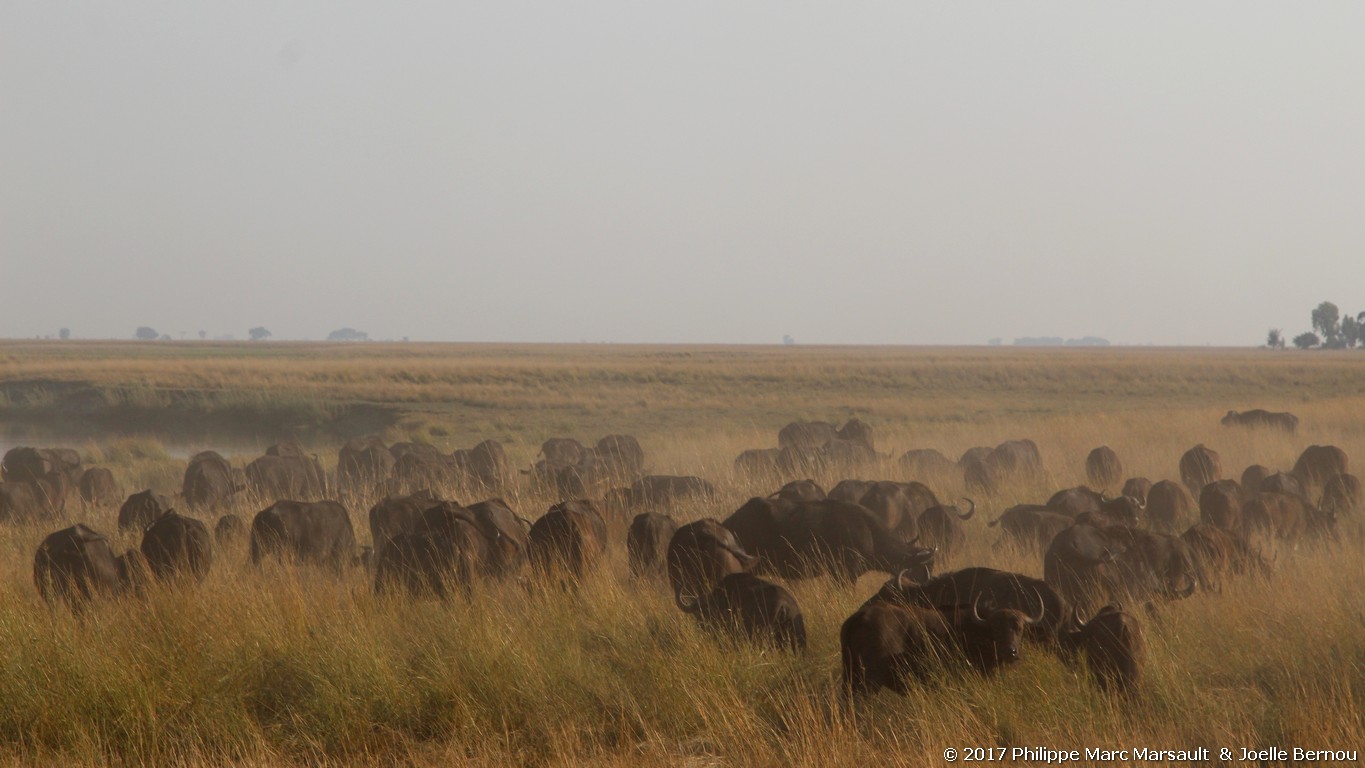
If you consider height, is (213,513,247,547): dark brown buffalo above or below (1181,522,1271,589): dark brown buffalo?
below

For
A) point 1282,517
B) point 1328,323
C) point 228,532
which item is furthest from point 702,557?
point 1328,323

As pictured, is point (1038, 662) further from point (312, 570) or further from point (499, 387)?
point (499, 387)

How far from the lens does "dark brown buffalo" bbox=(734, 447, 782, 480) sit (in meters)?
13.8

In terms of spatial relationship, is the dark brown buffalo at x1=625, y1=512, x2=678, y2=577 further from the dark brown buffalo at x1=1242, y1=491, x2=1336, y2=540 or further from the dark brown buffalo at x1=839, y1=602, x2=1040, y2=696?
the dark brown buffalo at x1=1242, y1=491, x2=1336, y2=540

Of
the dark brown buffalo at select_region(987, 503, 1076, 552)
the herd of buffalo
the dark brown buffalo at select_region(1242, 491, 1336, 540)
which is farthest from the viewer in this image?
the dark brown buffalo at select_region(1242, 491, 1336, 540)

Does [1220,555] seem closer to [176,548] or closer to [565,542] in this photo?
[565,542]

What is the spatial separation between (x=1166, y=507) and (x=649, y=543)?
522cm

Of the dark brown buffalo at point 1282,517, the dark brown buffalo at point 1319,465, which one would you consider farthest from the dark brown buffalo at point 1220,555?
the dark brown buffalo at point 1319,465

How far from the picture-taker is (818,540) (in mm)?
7426

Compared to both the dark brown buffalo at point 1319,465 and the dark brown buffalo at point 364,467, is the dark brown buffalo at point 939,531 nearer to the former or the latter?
the dark brown buffalo at point 1319,465

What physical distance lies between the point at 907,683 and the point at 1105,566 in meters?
2.51

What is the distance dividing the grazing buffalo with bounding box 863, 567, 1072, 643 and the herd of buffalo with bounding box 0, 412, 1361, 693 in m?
0.01

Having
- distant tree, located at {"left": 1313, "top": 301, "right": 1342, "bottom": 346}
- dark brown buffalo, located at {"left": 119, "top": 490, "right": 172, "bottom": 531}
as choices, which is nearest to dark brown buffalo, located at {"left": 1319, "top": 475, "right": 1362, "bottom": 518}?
dark brown buffalo, located at {"left": 119, "top": 490, "right": 172, "bottom": 531}

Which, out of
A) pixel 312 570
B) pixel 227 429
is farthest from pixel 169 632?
pixel 227 429
